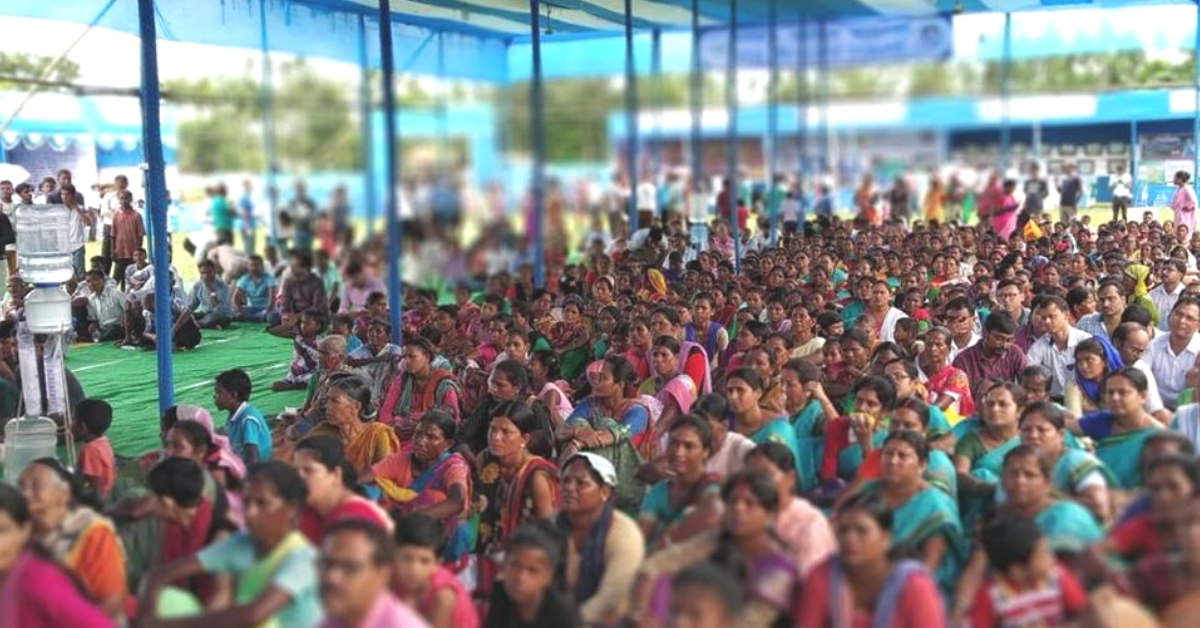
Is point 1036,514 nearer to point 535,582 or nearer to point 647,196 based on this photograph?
point 535,582

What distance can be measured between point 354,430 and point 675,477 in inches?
67.3

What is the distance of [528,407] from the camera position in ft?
17.3

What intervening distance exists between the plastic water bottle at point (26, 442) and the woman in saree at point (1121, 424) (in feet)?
13.9

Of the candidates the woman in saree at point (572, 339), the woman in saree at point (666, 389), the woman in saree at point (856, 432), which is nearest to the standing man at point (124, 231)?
the woman in saree at point (572, 339)

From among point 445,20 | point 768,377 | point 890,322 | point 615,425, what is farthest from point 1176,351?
point 445,20

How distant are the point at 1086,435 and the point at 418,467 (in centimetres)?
243

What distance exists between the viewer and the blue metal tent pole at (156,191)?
6.55 meters

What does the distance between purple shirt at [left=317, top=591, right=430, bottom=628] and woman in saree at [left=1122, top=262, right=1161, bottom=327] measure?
5371mm

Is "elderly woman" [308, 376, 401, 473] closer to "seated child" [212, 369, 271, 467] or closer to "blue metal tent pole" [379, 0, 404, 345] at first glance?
"seated child" [212, 369, 271, 467]

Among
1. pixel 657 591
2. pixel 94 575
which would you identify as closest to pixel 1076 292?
pixel 657 591

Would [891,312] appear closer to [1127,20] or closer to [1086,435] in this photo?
[1086,435]

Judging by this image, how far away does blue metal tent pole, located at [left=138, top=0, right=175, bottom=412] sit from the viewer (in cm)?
655

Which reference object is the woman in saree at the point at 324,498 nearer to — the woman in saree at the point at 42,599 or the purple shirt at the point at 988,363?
the woman in saree at the point at 42,599

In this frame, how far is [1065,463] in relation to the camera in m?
4.14
